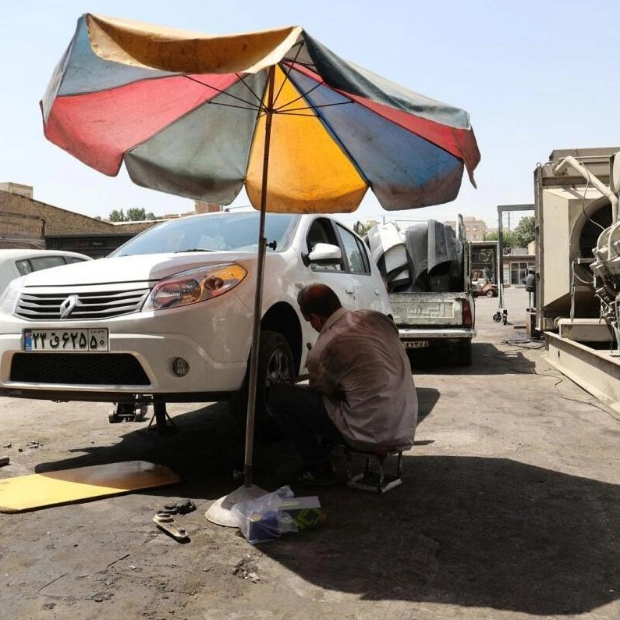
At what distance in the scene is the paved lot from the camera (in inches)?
Result: 96.7

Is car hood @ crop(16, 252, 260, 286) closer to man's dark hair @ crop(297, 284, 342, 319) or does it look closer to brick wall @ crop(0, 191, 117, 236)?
man's dark hair @ crop(297, 284, 342, 319)

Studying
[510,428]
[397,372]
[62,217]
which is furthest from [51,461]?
[62,217]

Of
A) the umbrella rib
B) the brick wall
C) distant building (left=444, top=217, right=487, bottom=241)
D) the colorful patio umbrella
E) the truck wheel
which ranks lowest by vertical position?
the truck wheel

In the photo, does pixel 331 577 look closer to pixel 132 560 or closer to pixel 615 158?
pixel 132 560

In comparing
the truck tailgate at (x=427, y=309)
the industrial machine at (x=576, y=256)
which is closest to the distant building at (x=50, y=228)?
the truck tailgate at (x=427, y=309)

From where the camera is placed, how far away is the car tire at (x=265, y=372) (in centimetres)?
400

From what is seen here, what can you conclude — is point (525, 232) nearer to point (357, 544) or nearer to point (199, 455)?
point (199, 455)

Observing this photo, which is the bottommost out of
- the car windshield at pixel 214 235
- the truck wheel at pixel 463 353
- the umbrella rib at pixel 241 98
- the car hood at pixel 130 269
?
the truck wheel at pixel 463 353

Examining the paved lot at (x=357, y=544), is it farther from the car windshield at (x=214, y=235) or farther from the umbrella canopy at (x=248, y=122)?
the umbrella canopy at (x=248, y=122)

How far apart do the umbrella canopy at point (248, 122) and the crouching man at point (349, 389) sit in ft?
3.55

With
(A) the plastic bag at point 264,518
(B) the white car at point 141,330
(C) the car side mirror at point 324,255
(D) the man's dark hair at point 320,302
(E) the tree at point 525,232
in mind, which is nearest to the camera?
(A) the plastic bag at point 264,518

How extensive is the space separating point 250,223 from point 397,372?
2.08m

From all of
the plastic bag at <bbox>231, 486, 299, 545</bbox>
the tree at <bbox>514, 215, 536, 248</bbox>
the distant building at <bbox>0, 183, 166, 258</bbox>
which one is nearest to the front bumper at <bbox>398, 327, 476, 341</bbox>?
the plastic bag at <bbox>231, 486, 299, 545</bbox>

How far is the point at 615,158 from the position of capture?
23.8ft
